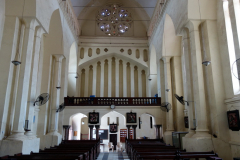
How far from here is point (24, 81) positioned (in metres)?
8.48

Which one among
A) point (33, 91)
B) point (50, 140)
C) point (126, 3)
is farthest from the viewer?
point (126, 3)

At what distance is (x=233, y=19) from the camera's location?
8086mm

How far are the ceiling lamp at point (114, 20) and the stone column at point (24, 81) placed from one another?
13220 mm

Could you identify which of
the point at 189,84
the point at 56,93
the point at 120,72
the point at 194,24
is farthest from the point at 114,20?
the point at 189,84

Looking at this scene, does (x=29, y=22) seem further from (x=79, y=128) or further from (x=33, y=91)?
(x=79, y=128)

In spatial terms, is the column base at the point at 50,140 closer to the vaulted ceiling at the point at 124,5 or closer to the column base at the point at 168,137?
the column base at the point at 168,137

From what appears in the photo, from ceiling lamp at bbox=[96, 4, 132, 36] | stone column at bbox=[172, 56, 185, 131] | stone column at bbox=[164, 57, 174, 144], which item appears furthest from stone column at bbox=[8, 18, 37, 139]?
ceiling lamp at bbox=[96, 4, 132, 36]

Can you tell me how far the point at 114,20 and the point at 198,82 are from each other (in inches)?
596

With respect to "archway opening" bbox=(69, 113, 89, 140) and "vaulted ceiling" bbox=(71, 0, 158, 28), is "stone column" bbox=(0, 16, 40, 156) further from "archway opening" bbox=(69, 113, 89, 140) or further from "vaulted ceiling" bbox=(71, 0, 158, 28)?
"archway opening" bbox=(69, 113, 89, 140)

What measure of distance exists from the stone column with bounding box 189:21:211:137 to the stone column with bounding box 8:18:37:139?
709 cm

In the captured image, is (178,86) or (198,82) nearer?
(198,82)

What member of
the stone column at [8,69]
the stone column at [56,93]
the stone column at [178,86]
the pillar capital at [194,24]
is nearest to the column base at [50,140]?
the stone column at [56,93]

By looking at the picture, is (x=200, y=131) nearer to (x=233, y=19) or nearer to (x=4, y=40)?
(x=233, y=19)

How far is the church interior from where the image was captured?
8.23 m
